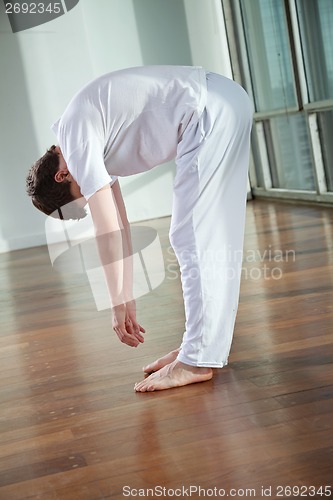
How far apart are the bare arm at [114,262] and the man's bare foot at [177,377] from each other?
142 mm

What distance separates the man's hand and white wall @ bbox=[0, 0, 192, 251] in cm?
459

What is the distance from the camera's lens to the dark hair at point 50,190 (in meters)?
Result: 2.00

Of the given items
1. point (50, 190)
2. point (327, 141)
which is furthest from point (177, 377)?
point (327, 141)

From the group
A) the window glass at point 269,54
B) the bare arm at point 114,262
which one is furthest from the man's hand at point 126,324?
the window glass at point 269,54

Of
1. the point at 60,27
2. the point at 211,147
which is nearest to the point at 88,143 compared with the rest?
the point at 211,147

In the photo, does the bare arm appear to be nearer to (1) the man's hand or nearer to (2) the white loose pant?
(1) the man's hand

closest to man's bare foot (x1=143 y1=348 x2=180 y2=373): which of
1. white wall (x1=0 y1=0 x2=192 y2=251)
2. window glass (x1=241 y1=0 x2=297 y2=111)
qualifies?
window glass (x1=241 y1=0 x2=297 y2=111)

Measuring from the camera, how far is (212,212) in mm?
2061

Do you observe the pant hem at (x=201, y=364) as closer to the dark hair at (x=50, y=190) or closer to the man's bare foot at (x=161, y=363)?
the man's bare foot at (x=161, y=363)

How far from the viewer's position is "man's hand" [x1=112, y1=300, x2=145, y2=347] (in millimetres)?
2014

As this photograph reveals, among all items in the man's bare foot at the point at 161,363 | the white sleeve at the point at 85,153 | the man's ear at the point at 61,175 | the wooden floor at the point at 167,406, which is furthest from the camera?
the man's bare foot at the point at 161,363

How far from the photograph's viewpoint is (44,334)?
3.09m

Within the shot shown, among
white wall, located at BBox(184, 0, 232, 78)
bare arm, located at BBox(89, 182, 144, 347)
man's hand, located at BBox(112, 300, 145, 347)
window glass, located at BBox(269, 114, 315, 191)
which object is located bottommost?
window glass, located at BBox(269, 114, 315, 191)

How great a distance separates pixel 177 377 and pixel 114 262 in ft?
1.33
